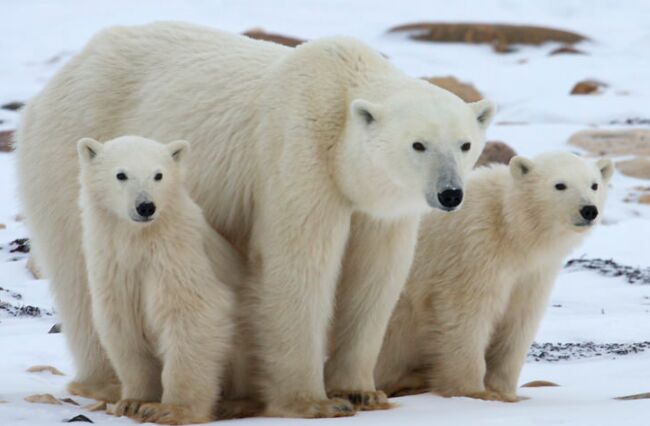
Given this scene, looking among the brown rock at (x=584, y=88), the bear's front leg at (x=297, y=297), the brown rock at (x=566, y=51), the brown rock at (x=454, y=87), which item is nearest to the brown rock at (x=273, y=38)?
the brown rock at (x=454, y=87)

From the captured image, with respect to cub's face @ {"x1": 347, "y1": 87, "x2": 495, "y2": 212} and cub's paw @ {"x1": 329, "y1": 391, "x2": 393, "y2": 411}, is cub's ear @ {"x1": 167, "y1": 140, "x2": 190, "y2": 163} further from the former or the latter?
cub's paw @ {"x1": 329, "y1": 391, "x2": 393, "y2": 411}

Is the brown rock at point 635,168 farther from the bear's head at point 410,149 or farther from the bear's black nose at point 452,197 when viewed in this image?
the bear's black nose at point 452,197

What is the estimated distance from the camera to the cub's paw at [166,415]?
16.6 ft

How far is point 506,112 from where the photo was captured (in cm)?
2247

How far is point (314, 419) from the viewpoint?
5.32 m

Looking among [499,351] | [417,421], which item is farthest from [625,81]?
[417,421]

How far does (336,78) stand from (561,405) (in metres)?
1.80

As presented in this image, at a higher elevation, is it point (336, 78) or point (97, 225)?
point (336, 78)

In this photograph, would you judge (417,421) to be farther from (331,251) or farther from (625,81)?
(625,81)

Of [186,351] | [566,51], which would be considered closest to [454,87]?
[566,51]

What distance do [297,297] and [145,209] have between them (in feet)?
2.72

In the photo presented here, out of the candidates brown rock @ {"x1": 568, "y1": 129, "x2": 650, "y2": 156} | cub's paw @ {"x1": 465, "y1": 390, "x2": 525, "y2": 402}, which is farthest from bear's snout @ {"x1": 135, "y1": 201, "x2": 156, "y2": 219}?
brown rock @ {"x1": 568, "y1": 129, "x2": 650, "y2": 156}

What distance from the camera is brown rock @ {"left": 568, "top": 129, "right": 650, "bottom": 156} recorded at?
1770cm

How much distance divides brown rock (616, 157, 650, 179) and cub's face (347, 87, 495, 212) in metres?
11.7
